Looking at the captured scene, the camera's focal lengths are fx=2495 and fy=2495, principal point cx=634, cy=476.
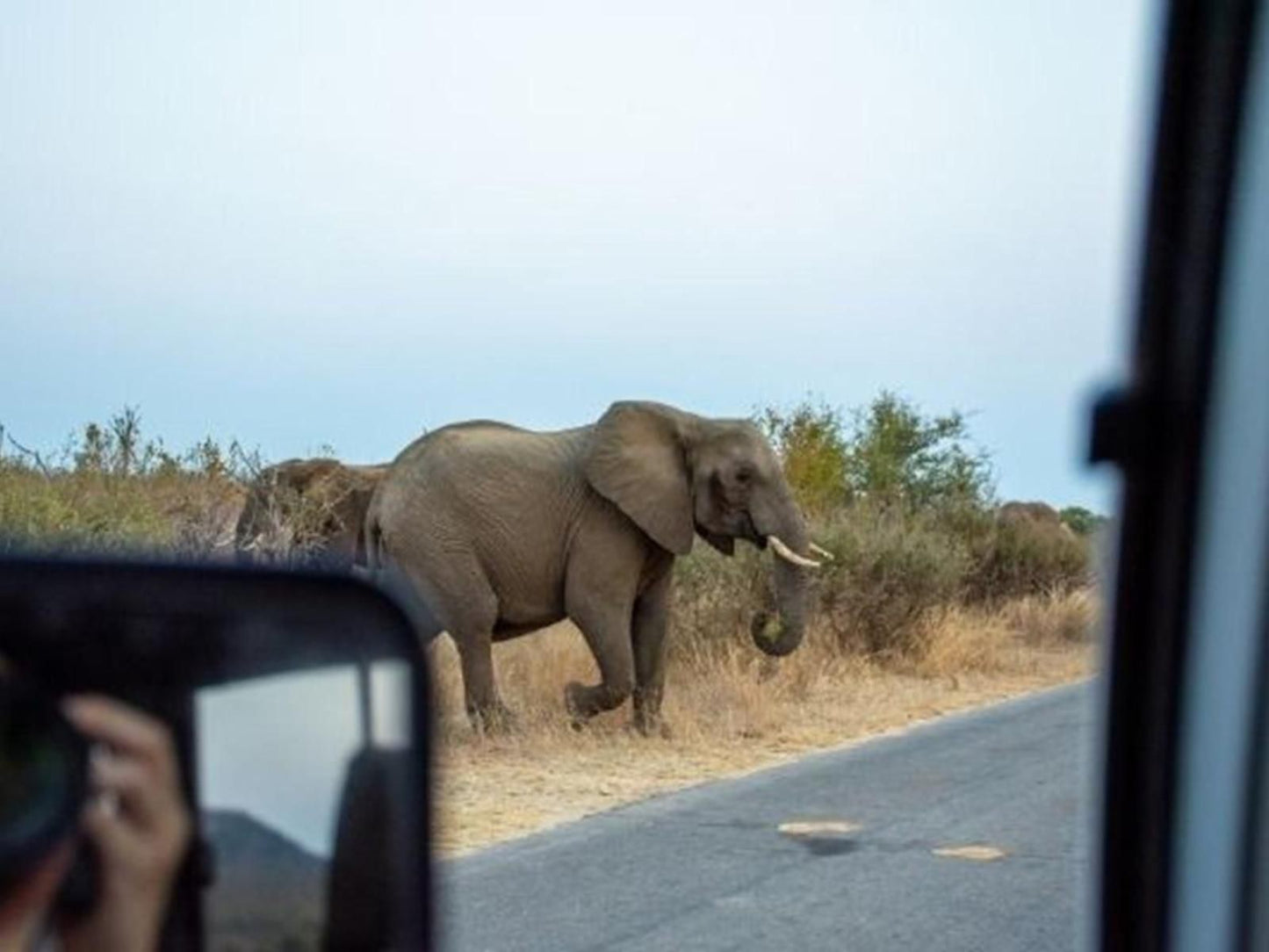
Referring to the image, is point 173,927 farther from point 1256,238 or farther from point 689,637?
point 689,637

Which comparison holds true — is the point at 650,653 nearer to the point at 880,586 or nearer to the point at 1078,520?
the point at 880,586

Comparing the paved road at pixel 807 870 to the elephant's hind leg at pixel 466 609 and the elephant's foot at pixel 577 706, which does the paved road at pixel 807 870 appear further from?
the elephant's hind leg at pixel 466 609

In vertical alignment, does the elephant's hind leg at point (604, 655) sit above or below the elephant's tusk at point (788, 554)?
below

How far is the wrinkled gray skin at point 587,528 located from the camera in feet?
47.2

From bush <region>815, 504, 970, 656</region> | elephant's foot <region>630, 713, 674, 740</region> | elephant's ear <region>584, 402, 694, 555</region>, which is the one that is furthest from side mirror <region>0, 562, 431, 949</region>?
bush <region>815, 504, 970, 656</region>

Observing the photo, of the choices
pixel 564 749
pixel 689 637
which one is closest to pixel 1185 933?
pixel 564 749

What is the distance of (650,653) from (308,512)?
7.89 feet

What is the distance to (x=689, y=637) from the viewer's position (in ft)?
60.1

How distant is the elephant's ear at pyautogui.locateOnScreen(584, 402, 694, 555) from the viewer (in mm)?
14578

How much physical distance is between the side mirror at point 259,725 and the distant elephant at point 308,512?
11338 mm

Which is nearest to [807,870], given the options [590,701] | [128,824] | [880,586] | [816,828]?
[816,828]

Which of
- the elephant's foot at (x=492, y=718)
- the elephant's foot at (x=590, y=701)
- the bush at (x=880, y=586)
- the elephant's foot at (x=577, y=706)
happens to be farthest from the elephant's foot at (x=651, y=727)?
the bush at (x=880, y=586)

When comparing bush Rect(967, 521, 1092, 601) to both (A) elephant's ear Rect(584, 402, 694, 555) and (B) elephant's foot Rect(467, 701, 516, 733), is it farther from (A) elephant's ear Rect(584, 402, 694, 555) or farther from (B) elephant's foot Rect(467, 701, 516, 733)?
(B) elephant's foot Rect(467, 701, 516, 733)

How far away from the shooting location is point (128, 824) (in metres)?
1.37
